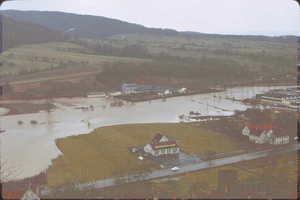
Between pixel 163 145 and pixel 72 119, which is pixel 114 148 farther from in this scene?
pixel 72 119

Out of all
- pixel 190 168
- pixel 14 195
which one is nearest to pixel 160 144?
pixel 190 168

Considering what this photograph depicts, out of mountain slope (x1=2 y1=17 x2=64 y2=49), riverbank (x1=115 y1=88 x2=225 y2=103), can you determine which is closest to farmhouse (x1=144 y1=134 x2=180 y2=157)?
riverbank (x1=115 y1=88 x2=225 y2=103)

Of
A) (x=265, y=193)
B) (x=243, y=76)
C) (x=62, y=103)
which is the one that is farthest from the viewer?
(x=243, y=76)

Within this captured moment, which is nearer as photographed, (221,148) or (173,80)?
(221,148)

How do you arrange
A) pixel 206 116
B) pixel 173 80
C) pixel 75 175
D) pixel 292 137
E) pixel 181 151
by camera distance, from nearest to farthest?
pixel 75 175 → pixel 181 151 → pixel 292 137 → pixel 206 116 → pixel 173 80

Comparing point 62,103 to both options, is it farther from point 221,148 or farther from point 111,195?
point 111,195

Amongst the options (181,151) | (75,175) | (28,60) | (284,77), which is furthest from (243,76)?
(75,175)
